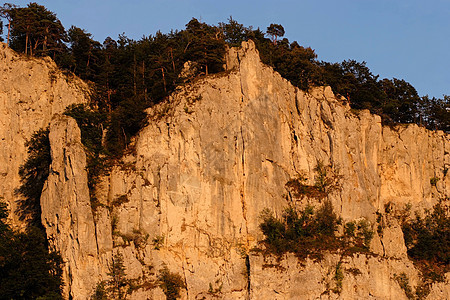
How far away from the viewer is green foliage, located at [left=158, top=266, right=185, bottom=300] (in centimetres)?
4475

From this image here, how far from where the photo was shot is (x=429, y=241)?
53875 mm

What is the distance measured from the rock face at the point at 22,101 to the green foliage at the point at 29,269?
453 centimetres

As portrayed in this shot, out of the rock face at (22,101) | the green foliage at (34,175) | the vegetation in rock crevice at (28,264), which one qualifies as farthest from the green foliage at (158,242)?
the rock face at (22,101)

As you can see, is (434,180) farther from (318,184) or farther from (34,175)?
(34,175)

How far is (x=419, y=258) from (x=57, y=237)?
2788 cm

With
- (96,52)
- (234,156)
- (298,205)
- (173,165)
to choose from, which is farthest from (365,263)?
(96,52)

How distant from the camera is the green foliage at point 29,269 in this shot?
142 ft

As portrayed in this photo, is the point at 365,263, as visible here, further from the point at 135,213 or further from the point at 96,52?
the point at 96,52

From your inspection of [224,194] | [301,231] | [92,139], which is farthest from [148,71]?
[301,231]

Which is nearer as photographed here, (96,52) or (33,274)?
(33,274)

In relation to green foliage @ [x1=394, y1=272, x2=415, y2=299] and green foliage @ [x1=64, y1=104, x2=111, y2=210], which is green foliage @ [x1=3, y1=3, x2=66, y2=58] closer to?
green foliage @ [x1=64, y1=104, x2=111, y2=210]

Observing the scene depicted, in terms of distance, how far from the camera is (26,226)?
48656mm

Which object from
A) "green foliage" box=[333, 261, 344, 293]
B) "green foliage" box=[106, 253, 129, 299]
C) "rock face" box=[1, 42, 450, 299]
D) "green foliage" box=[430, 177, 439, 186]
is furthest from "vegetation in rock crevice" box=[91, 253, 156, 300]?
"green foliage" box=[430, 177, 439, 186]

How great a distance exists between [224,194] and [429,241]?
57.4 ft
